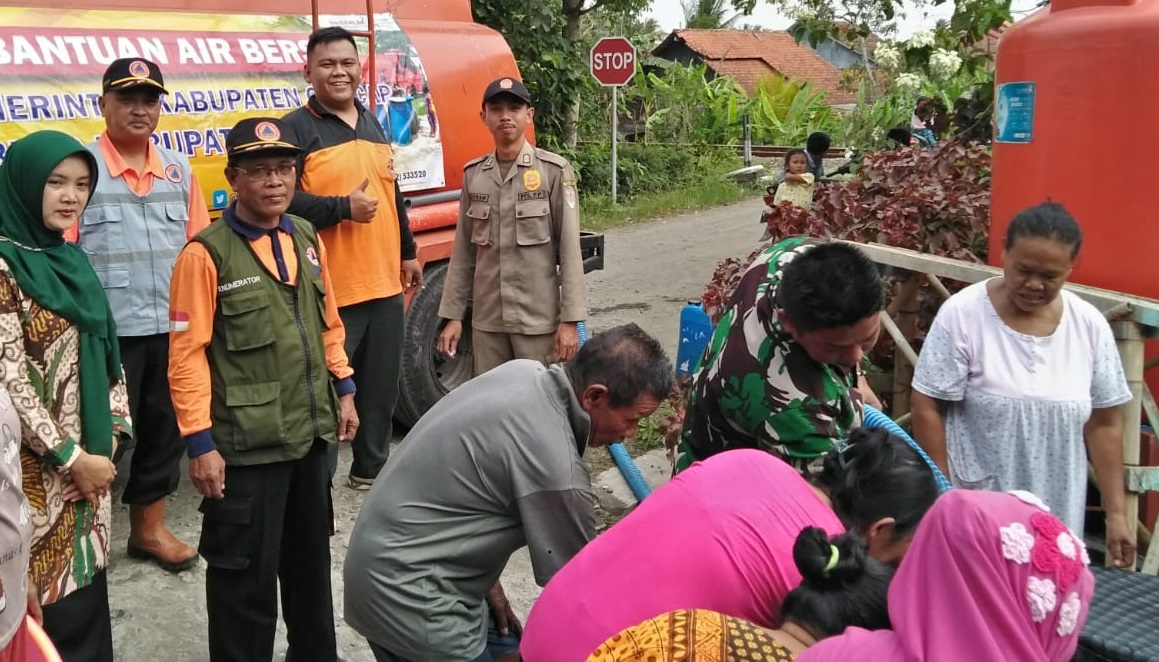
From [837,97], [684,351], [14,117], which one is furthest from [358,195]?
[837,97]

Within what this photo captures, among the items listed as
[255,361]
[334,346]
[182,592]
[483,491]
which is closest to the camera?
[483,491]

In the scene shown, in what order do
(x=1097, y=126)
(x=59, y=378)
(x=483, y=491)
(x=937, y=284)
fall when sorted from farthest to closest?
(x=937, y=284)
(x=1097, y=126)
(x=59, y=378)
(x=483, y=491)

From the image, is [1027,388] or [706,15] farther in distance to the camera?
[706,15]

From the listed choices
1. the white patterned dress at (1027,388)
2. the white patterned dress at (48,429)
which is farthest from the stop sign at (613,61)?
the white patterned dress at (48,429)

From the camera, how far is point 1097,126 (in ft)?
11.1

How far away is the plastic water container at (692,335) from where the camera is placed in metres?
4.84

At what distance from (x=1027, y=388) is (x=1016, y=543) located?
140 cm

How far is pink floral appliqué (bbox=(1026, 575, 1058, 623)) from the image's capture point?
165 cm

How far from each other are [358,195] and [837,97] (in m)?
35.4

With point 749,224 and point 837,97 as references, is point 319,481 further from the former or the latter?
point 837,97

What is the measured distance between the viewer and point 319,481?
3.37 meters

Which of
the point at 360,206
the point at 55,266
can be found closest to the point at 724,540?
the point at 55,266

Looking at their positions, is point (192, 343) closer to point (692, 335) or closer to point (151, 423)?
point (151, 423)

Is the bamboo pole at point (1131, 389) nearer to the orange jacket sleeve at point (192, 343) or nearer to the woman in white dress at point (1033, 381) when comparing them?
the woman in white dress at point (1033, 381)
